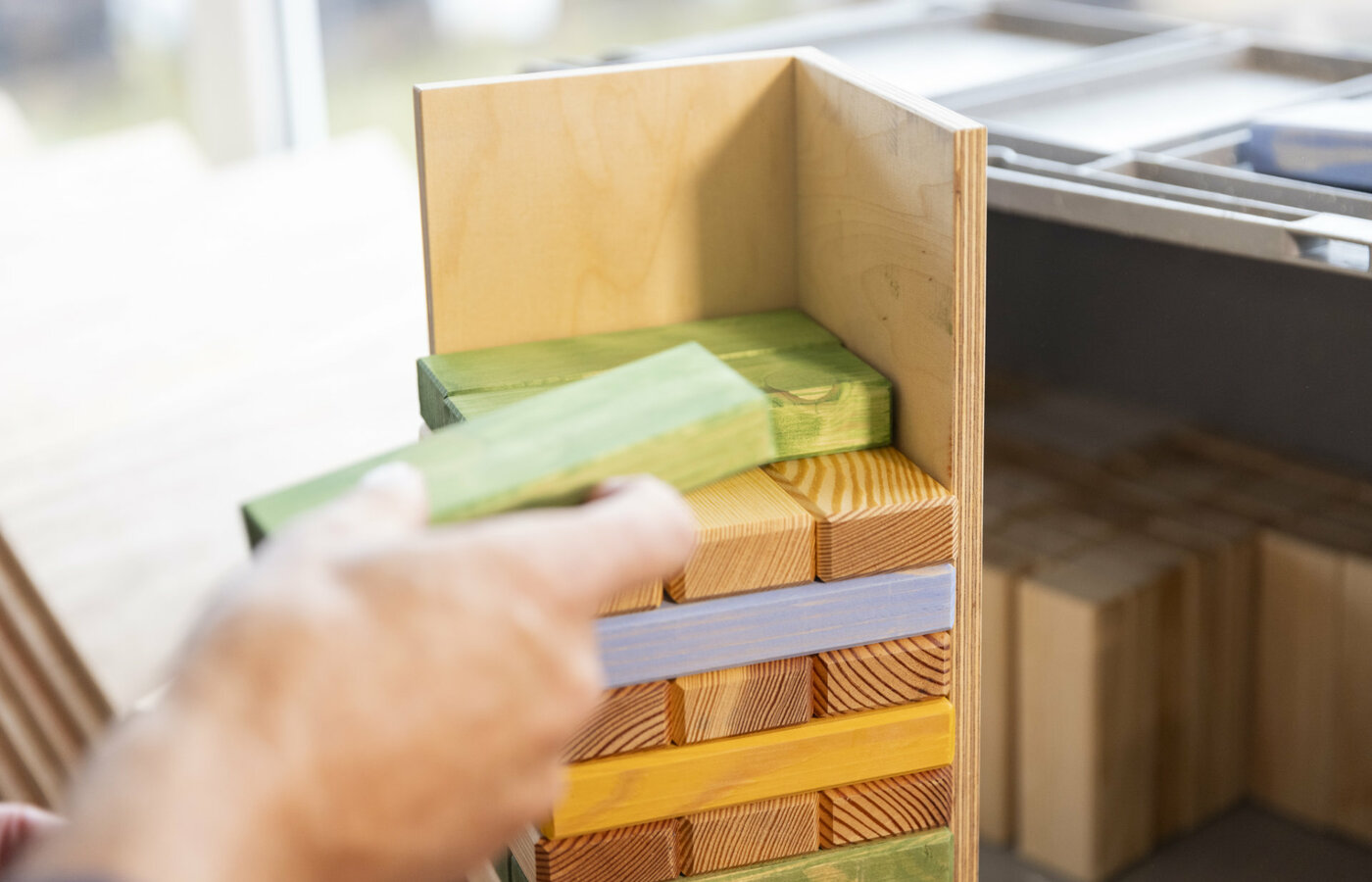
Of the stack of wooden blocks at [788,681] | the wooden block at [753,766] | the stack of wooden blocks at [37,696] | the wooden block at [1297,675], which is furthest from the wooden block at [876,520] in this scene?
the stack of wooden blocks at [37,696]

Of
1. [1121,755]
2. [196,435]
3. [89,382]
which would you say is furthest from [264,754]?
[89,382]

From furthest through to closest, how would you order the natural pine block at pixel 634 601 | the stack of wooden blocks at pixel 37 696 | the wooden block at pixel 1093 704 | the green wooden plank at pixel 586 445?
the stack of wooden blocks at pixel 37 696 < the wooden block at pixel 1093 704 < the natural pine block at pixel 634 601 < the green wooden plank at pixel 586 445

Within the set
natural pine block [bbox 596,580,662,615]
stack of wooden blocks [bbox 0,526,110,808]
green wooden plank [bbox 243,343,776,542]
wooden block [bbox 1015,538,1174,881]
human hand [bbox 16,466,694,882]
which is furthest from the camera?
stack of wooden blocks [bbox 0,526,110,808]

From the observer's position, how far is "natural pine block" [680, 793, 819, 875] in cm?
87

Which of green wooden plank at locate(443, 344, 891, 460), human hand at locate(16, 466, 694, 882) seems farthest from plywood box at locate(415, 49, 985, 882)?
human hand at locate(16, 466, 694, 882)

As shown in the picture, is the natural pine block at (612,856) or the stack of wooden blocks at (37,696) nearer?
the natural pine block at (612,856)

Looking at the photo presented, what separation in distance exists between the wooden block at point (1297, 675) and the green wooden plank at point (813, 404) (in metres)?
0.83

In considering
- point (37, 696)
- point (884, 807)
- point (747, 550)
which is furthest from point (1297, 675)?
point (37, 696)

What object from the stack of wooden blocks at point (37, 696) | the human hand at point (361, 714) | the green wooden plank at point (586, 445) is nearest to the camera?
the human hand at point (361, 714)

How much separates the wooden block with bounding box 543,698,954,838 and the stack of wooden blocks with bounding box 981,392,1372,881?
68 centimetres

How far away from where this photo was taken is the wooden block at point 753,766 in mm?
845

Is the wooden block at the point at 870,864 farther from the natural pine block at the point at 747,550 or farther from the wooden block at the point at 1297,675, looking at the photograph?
the wooden block at the point at 1297,675

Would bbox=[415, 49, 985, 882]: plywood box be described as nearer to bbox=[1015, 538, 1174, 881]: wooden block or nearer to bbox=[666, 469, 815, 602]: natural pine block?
bbox=[666, 469, 815, 602]: natural pine block

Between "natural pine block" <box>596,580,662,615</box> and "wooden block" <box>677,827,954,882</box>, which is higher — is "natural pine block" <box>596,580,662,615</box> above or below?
above
